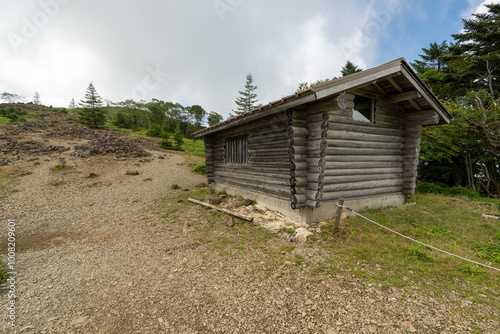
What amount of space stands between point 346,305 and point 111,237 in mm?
6569

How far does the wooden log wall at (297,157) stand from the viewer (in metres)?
6.14

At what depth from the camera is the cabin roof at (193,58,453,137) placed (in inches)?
203

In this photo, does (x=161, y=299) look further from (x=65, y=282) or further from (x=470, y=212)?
(x=470, y=212)

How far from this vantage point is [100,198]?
35.0ft

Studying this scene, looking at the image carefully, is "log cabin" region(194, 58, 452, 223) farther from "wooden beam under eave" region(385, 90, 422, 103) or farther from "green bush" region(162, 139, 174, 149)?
"green bush" region(162, 139, 174, 149)

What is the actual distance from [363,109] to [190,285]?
7665mm

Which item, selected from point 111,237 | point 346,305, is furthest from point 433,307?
point 111,237

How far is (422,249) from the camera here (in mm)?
4672

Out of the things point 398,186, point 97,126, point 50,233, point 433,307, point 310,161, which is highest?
point 97,126

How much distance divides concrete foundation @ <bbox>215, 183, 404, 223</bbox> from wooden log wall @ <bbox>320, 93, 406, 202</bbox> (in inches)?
8.9

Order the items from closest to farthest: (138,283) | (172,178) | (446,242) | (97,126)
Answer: (138,283), (446,242), (172,178), (97,126)

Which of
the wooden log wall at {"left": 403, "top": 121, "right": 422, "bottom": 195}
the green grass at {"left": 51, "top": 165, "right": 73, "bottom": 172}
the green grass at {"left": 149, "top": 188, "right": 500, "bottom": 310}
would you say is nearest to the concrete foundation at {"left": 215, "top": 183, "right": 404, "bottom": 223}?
the green grass at {"left": 149, "top": 188, "right": 500, "bottom": 310}

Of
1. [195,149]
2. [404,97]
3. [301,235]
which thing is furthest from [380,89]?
[195,149]

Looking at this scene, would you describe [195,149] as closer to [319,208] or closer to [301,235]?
[319,208]
